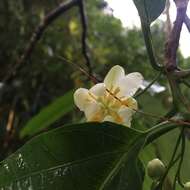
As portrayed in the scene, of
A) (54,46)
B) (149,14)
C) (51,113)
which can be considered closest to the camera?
(149,14)

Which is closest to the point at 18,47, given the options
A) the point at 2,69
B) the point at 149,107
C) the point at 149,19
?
the point at 2,69

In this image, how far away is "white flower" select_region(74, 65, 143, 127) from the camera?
0.61 metres

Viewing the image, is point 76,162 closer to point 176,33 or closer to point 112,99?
point 112,99

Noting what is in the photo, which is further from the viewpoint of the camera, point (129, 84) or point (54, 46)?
point (54, 46)

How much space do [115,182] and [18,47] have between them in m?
2.00

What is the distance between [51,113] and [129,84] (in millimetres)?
610

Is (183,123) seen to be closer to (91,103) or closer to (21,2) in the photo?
(91,103)

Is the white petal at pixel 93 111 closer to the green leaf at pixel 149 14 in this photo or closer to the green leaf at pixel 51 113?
the green leaf at pixel 149 14

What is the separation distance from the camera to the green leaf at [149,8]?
65 cm

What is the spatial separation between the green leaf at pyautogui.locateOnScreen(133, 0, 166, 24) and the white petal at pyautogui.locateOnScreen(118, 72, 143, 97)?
2.4 inches

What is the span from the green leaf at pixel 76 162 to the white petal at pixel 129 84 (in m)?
0.08

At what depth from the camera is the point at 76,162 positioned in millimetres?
554

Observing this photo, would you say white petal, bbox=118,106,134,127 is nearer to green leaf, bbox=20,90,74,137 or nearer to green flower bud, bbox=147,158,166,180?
green flower bud, bbox=147,158,166,180

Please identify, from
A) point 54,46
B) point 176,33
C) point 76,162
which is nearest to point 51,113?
point 176,33
